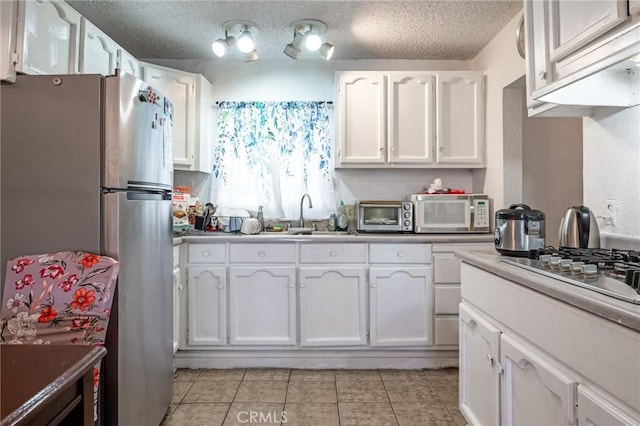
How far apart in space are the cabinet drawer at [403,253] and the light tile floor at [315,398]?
0.77m

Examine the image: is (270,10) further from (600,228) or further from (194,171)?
(600,228)

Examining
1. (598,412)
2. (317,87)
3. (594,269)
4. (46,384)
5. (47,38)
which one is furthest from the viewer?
(317,87)

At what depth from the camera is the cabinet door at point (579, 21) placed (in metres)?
1.11

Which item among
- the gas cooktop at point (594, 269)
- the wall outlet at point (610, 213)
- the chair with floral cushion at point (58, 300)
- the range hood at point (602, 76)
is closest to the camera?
the gas cooktop at point (594, 269)

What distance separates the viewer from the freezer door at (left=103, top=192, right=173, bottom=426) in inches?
56.5

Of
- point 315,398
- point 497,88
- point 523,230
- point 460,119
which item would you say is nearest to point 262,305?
point 315,398

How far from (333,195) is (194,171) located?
117 centimetres

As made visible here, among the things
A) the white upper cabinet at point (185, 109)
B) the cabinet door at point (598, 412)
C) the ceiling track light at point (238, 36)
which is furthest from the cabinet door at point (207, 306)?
the cabinet door at point (598, 412)

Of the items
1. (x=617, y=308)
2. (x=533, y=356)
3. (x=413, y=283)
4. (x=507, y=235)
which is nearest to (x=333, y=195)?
(x=413, y=283)

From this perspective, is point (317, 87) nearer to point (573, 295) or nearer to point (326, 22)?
point (326, 22)

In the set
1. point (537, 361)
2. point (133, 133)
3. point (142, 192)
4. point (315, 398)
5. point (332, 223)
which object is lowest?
point (315, 398)

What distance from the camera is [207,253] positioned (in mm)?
2525

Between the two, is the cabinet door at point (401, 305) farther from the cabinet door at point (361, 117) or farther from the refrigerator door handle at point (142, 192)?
the refrigerator door handle at point (142, 192)

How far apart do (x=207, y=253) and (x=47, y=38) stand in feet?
4.79
